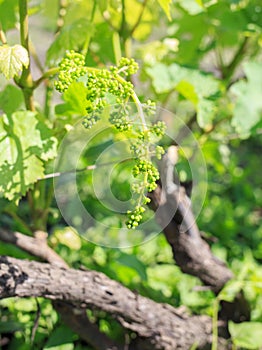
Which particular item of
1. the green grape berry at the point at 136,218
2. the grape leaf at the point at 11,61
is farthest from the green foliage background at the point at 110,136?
the green grape berry at the point at 136,218

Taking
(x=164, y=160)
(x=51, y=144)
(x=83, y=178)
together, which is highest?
(x=51, y=144)

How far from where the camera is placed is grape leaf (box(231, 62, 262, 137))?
6.38 ft

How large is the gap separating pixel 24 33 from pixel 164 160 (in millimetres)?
563

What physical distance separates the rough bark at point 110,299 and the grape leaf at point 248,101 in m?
0.61

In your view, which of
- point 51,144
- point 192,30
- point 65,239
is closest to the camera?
point 51,144

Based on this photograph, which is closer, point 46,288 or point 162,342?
point 46,288

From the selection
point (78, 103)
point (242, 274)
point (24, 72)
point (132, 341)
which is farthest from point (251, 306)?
point (24, 72)

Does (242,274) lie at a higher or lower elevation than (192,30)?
lower

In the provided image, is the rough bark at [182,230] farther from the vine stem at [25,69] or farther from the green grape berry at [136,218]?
the green grape berry at [136,218]

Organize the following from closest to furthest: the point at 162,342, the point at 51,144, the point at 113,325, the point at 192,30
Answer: the point at 51,144 → the point at 162,342 → the point at 113,325 → the point at 192,30

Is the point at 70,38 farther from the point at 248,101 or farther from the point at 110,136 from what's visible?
the point at 248,101

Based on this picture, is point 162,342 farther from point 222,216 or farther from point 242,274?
point 222,216

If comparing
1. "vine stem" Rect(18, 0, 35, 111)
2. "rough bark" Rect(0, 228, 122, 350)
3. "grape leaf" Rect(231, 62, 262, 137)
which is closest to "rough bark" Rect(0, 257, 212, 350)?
"rough bark" Rect(0, 228, 122, 350)

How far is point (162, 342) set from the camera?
5.18 ft
